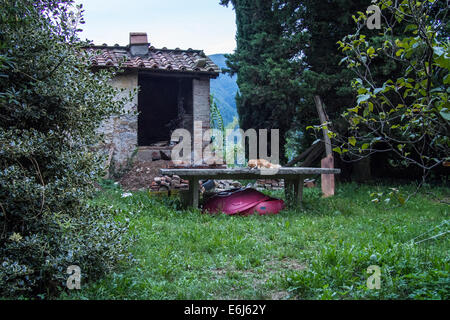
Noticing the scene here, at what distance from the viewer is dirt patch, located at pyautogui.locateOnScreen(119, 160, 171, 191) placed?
948 cm

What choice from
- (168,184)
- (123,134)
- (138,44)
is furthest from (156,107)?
(168,184)

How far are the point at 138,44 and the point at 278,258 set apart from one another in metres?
9.74

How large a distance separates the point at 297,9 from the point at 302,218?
22.6 feet

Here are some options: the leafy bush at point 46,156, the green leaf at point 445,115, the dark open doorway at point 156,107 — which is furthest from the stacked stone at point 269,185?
the green leaf at point 445,115

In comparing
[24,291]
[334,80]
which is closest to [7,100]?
[24,291]

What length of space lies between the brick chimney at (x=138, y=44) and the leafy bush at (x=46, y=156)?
8877 millimetres

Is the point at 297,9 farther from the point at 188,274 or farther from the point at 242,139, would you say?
the point at 188,274

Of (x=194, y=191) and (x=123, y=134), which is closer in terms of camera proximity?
(x=194, y=191)

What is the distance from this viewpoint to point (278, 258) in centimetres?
375

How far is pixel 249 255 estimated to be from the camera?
3.75 meters

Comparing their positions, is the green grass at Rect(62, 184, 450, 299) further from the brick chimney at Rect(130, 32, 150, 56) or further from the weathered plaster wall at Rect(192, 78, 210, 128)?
the brick chimney at Rect(130, 32, 150, 56)

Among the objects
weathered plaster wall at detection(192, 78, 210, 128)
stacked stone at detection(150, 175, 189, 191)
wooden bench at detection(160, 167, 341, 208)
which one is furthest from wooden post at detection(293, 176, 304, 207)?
weathered plaster wall at detection(192, 78, 210, 128)

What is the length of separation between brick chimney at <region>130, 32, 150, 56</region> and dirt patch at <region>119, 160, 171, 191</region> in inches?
144

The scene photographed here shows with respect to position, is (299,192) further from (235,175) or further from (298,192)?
(235,175)
